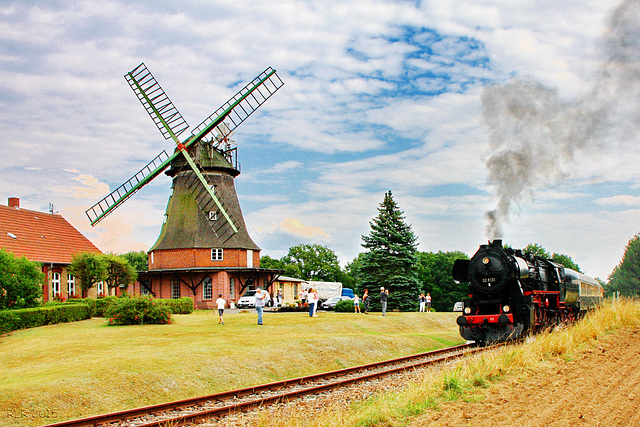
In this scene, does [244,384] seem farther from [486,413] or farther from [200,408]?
[486,413]

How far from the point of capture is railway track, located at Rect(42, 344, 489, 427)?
9.32m

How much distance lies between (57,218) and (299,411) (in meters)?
35.7

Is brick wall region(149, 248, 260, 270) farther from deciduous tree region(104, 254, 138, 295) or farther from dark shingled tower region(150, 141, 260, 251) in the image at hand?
deciduous tree region(104, 254, 138, 295)

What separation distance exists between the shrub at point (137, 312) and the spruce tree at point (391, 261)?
64.4ft

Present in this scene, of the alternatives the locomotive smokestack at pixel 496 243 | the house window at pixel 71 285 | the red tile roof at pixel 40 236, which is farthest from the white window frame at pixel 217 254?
the locomotive smokestack at pixel 496 243

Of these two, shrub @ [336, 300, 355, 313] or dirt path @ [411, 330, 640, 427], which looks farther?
shrub @ [336, 300, 355, 313]

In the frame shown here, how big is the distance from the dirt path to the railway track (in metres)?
3.36

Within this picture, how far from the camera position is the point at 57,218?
39.8 m

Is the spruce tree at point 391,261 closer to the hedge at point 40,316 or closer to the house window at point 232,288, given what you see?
the house window at point 232,288

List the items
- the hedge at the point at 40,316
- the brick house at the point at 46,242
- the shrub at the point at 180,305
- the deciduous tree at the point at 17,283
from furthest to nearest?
the brick house at the point at 46,242
the shrub at the point at 180,305
the deciduous tree at the point at 17,283
the hedge at the point at 40,316

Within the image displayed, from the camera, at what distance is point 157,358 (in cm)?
1415

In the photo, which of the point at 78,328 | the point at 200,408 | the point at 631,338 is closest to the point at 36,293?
the point at 78,328

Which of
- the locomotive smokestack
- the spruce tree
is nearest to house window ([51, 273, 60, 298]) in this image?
the spruce tree

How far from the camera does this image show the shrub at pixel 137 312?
955 inches
